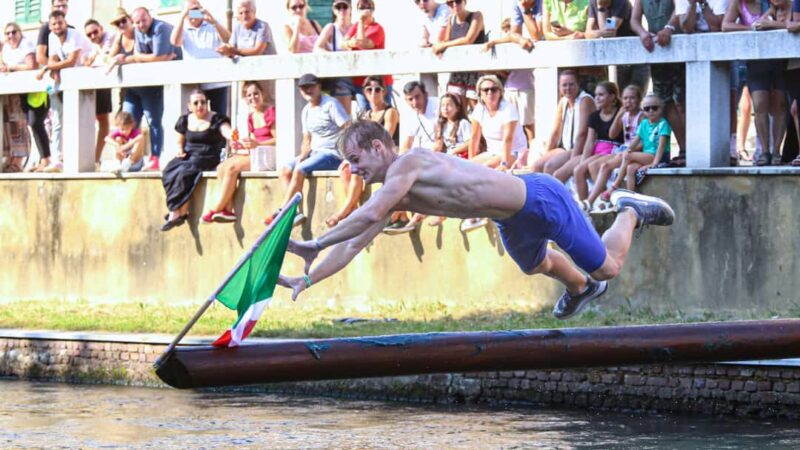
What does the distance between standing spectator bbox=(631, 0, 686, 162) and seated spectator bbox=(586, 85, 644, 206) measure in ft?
1.94

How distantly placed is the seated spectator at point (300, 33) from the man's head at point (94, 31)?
2.45m

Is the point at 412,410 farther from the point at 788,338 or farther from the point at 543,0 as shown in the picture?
the point at 788,338

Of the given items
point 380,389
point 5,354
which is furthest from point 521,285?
point 5,354

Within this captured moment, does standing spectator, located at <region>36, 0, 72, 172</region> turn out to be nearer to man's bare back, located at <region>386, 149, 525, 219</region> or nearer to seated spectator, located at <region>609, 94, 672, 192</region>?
seated spectator, located at <region>609, 94, 672, 192</region>

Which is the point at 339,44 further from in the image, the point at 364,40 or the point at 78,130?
the point at 78,130

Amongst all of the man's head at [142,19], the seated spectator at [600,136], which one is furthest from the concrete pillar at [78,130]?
the seated spectator at [600,136]

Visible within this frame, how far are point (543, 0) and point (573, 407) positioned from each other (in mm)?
3873

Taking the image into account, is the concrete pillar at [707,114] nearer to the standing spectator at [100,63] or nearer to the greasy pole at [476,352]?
the standing spectator at [100,63]

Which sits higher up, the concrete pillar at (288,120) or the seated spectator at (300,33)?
the seated spectator at (300,33)

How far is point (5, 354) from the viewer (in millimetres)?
18500

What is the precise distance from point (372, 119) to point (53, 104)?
17.9ft

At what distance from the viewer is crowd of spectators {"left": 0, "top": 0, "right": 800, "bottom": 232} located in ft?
53.8

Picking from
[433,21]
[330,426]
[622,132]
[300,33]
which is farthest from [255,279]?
[300,33]

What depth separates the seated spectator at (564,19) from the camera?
56.7ft
